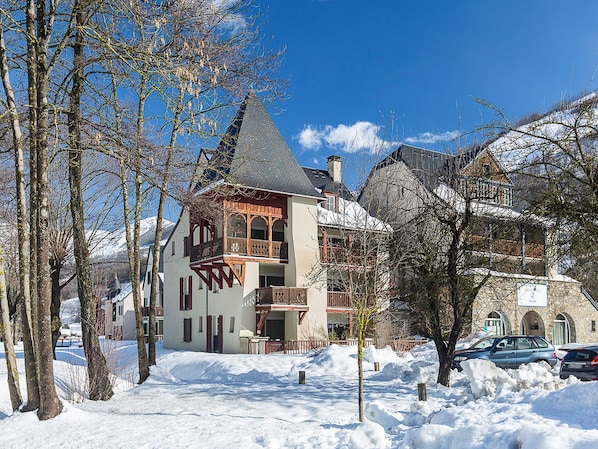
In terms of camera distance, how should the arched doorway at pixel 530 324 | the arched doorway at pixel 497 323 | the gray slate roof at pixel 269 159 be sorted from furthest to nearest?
the arched doorway at pixel 530 324 → the arched doorway at pixel 497 323 → the gray slate roof at pixel 269 159

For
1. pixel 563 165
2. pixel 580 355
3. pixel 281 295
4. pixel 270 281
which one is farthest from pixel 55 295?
pixel 563 165

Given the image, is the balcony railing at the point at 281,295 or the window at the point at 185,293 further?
the window at the point at 185,293

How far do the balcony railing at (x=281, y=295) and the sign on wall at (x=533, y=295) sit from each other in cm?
1303

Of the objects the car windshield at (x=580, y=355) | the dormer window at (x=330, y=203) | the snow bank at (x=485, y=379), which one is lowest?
the car windshield at (x=580, y=355)

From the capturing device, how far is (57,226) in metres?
26.2

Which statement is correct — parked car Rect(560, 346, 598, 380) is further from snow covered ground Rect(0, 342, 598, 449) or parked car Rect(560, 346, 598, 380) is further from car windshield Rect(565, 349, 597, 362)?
snow covered ground Rect(0, 342, 598, 449)

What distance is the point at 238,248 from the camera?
31375mm

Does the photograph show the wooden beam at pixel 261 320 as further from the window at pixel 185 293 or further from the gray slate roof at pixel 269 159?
the window at pixel 185 293

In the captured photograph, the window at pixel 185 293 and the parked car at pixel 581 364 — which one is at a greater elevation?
the window at pixel 185 293

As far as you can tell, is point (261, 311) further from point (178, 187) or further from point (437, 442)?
point (437, 442)

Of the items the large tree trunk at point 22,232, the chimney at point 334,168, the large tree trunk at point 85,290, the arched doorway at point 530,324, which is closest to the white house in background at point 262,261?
the chimney at point 334,168

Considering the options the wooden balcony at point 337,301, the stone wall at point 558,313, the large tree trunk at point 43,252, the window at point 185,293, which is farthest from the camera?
the window at point 185,293

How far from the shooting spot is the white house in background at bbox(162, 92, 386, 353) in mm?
31547

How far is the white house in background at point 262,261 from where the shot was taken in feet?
104
